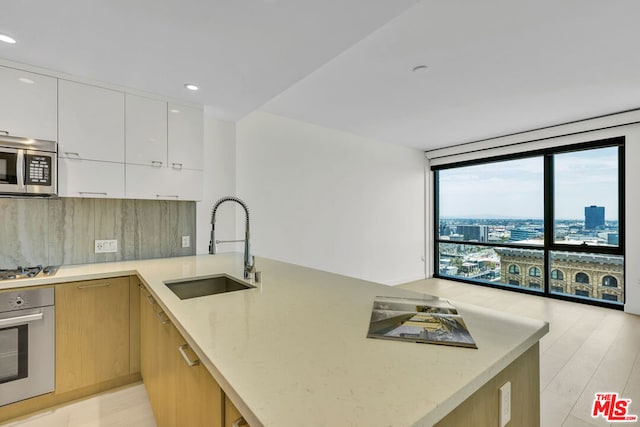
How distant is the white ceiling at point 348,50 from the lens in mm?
1543

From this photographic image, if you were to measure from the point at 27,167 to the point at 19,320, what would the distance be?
3.10ft

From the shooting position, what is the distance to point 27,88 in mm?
2023

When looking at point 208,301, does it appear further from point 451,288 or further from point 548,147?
point 548,147

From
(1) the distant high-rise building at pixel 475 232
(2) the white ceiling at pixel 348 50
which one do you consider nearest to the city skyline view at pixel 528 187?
(1) the distant high-rise building at pixel 475 232

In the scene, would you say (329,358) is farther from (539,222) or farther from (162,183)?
(539,222)

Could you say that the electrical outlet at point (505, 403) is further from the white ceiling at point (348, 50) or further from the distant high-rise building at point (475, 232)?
the distant high-rise building at point (475, 232)

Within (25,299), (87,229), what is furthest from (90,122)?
(25,299)

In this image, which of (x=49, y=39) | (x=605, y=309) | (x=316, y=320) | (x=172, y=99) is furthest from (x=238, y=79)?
(x=605, y=309)

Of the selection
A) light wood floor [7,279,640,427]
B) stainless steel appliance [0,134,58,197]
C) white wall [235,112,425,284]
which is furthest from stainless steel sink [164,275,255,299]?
white wall [235,112,425,284]

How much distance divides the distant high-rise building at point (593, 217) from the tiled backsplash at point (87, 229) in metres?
5.20

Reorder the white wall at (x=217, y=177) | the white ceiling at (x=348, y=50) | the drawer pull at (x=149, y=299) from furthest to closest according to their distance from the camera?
the white wall at (x=217, y=177) < the drawer pull at (x=149, y=299) < the white ceiling at (x=348, y=50)

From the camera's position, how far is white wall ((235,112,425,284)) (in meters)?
3.68

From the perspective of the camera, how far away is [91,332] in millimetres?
2033

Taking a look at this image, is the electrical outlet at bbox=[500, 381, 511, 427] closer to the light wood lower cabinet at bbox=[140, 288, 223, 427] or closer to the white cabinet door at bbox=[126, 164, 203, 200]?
the light wood lower cabinet at bbox=[140, 288, 223, 427]
